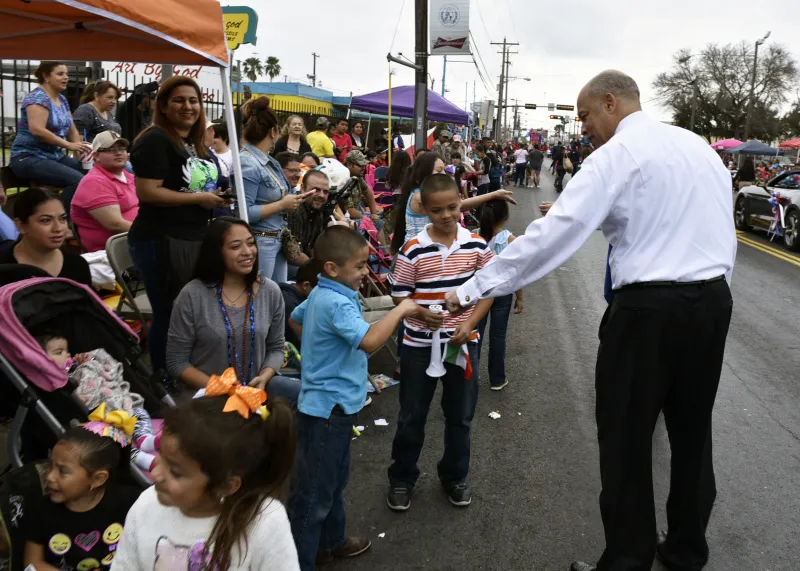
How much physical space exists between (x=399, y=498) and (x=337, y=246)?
162cm

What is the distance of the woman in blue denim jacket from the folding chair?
0.93 metres

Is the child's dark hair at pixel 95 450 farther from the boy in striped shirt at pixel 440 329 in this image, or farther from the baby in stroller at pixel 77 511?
the boy in striped shirt at pixel 440 329

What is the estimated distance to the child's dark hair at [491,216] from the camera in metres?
5.45

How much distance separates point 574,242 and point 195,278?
2019 millimetres

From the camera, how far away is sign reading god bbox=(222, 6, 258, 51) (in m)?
10.1

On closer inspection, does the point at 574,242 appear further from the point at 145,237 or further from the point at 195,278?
the point at 145,237

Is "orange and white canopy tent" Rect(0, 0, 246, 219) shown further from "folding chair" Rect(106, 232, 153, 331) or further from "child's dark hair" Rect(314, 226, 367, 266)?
"child's dark hair" Rect(314, 226, 367, 266)

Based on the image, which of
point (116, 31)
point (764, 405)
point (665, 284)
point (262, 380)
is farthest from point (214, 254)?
point (764, 405)

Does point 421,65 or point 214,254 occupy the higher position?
point 421,65

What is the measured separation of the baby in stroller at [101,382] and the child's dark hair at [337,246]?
3.69 feet

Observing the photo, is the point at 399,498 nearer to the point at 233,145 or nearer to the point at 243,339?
the point at 243,339

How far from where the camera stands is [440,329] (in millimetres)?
3666

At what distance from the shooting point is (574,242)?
2953 millimetres

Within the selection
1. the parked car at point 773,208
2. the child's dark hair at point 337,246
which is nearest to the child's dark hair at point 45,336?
the child's dark hair at point 337,246
